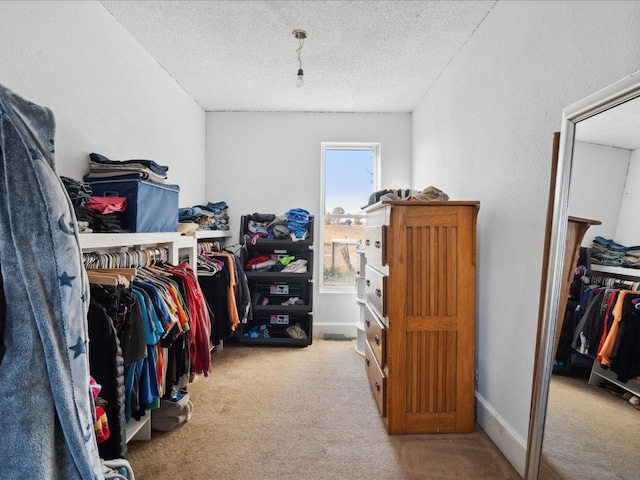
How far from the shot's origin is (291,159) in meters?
4.31

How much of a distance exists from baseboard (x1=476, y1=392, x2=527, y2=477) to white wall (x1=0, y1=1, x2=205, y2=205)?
2.73m

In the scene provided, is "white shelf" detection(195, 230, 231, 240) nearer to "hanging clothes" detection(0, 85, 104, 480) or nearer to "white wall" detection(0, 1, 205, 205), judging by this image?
"white wall" detection(0, 1, 205, 205)

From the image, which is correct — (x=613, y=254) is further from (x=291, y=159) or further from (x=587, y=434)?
(x=291, y=159)

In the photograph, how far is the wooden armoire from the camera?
7.23ft

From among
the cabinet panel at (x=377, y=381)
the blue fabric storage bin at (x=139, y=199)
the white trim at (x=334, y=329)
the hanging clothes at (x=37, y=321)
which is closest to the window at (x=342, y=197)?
the white trim at (x=334, y=329)

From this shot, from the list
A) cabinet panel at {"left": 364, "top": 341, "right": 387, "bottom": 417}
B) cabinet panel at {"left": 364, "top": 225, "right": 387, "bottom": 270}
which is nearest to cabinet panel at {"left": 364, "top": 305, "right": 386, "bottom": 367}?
cabinet panel at {"left": 364, "top": 341, "right": 387, "bottom": 417}

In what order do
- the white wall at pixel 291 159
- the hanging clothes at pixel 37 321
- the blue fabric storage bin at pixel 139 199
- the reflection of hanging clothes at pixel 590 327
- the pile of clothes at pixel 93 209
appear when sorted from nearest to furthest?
the hanging clothes at pixel 37 321
the reflection of hanging clothes at pixel 590 327
the pile of clothes at pixel 93 209
the blue fabric storage bin at pixel 139 199
the white wall at pixel 291 159

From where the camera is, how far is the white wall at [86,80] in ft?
5.57

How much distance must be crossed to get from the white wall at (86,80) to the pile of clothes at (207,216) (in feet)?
Answer: 1.22

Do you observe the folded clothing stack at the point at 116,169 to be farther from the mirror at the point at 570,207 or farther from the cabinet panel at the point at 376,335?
the mirror at the point at 570,207

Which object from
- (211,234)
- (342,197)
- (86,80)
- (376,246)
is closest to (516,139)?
(376,246)

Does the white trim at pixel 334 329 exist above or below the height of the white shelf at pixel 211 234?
below

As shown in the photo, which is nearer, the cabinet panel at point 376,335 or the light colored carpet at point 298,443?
the light colored carpet at point 298,443

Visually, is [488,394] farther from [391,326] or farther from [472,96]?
[472,96]
